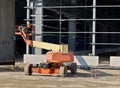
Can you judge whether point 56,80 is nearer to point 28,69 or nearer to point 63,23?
point 28,69

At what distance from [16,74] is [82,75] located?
3490 mm

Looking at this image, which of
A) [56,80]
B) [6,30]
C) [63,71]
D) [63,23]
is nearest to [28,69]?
[63,71]

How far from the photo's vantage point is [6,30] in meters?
32.2

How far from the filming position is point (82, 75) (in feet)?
77.2

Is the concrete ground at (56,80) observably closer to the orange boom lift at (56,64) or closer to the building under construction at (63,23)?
the orange boom lift at (56,64)

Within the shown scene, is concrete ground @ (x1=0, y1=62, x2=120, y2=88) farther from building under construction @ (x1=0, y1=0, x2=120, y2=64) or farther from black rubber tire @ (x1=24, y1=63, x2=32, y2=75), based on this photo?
building under construction @ (x1=0, y1=0, x2=120, y2=64)

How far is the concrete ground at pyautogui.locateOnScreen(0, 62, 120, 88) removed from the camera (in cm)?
1866

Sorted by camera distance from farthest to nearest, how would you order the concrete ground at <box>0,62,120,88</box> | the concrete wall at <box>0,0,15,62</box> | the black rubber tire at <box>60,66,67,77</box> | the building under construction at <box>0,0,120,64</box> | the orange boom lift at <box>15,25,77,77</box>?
the concrete wall at <box>0,0,15,62</box> < the building under construction at <box>0,0,120,64</box> < the orange boom lift at <box>15,25,77,77</box> < the black rubber tire at <box>60,66,67,77</box> < the concrete ground at <box>0,62,120,88</box>

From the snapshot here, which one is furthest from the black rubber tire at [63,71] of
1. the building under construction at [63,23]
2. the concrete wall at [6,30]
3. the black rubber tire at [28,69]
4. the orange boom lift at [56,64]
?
the concrete wall at [6,30]

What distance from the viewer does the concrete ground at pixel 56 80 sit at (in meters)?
18.7

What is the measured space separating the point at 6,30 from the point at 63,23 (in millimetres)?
12769

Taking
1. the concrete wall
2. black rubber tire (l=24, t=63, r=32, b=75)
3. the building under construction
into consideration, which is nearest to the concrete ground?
black rubber tire (l=24, t=63, r=32, b=75)

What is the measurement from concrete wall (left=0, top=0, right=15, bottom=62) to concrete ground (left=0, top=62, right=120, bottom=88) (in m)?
6.56

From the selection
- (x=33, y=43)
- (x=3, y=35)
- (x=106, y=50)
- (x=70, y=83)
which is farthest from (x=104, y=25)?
(x=70, y=83)
